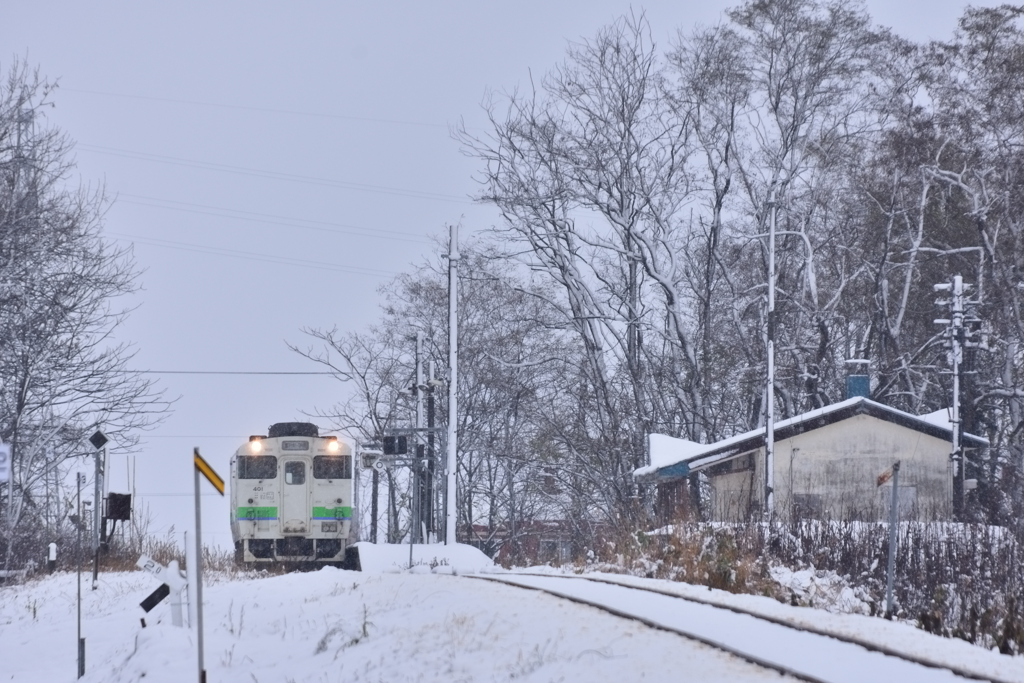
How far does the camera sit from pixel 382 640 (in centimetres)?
1262

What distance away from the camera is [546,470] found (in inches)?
1773

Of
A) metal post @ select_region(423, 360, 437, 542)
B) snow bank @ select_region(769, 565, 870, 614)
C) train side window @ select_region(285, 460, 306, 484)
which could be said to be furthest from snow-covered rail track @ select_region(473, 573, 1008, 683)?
metal post @ select_region(423, 360, 437, 542)

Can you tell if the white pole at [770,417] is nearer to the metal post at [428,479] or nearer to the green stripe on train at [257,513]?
the metal post at [428,479]

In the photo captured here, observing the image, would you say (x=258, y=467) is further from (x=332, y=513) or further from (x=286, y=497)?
(x=332, y=513)

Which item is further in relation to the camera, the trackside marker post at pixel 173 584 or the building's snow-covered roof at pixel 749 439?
the building's snow-covered roof at pixel 749 439

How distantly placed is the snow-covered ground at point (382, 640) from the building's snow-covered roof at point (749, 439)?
55.8 ft

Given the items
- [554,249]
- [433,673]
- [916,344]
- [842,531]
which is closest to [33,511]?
[554,249]

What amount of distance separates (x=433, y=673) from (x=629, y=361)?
31215mm

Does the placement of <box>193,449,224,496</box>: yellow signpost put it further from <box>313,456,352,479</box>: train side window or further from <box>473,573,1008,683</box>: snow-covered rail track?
<box>313,456,352,479</box>: train side window

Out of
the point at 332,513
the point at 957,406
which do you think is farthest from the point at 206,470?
the point at 957,406

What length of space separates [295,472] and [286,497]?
0.59m

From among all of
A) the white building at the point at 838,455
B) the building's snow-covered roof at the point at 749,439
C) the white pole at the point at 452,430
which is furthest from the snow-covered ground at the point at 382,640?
the white building at the point at 838,455

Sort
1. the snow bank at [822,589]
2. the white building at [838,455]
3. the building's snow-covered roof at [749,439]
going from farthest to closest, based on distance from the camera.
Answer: the white building at [838,455] < the building's snow-covered roof at [749,439] < the snow bank at [822,589]

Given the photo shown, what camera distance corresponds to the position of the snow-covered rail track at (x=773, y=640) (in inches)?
369
